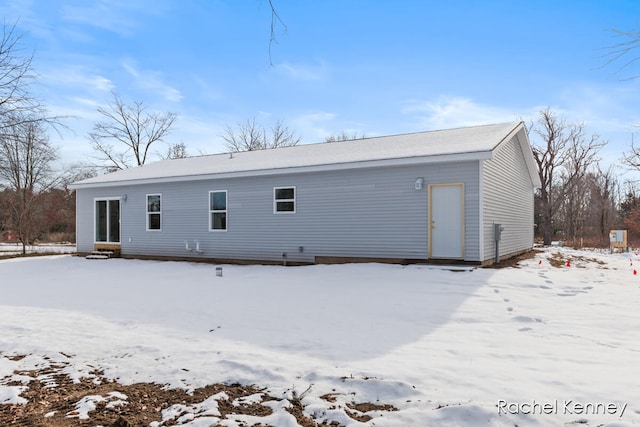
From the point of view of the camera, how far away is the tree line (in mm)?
22844

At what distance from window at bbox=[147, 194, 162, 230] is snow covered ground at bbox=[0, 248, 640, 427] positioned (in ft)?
16.6

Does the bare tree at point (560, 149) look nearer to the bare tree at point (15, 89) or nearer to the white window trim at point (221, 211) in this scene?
the white window trim at point (221, 211)

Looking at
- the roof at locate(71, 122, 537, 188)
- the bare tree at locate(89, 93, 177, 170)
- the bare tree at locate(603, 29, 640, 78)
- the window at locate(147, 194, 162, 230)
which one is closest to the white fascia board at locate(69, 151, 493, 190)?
the roof at locate(71, 122, 537, 188)

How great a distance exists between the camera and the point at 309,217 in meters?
11.7

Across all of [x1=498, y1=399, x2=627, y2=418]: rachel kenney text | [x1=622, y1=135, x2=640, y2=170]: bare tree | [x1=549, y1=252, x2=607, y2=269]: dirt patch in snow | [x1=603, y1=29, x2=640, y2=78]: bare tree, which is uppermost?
[x1=622, y1=135, x2=640, y2=170]: bare tree

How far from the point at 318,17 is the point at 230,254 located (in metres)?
9.80

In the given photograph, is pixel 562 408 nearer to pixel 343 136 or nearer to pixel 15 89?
pixel 15 89

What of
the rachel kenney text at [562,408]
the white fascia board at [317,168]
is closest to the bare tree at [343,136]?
the white fascia board at [317,168]

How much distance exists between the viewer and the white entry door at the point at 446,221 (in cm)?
987

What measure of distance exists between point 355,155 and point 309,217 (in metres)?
2.28

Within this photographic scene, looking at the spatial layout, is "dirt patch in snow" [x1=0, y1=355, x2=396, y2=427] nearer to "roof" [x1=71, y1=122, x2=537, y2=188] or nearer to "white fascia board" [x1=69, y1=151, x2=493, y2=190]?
"white fascia board" [x1=69, y1=151, x2=493, y2=190]

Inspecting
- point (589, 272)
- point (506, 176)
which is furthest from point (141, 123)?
point (589, 272)

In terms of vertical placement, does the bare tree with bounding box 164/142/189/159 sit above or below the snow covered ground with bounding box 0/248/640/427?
above

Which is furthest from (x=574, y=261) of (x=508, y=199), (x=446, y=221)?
(x=446, y=221)
